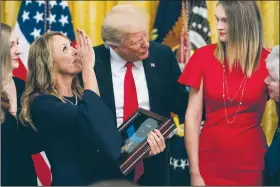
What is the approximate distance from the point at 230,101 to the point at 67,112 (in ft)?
2.41

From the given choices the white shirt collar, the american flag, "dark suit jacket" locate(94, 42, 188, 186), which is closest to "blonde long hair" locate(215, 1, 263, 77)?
"dark suit jacket" locate(94, 42, 188, 186)

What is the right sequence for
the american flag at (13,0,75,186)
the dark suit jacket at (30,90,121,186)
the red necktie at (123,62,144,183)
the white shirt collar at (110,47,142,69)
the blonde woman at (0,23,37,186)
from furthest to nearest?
the american flag at (13,0,75,186), the white shirt collar at (110,47,142,69), the red necktie at (123,62,144,183), the blonde woman at (0,23,37,186), the dark suit jacket at (30,90,121,186)

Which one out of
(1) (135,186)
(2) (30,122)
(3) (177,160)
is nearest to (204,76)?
(1) (135,186)

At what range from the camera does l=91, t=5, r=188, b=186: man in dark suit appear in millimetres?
3262

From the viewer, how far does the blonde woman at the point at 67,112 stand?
2.98 metres

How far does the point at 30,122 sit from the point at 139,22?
0.69 metres

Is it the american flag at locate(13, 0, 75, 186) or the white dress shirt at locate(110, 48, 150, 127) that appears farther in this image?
the american flag at locate(13, 0, 75, 186)

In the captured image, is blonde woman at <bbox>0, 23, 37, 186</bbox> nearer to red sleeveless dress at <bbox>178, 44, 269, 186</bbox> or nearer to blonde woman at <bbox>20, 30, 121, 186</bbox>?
blonde woman at <bbox>20, 30, 121, 186</bbox>

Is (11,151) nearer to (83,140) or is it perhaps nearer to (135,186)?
(83,140)

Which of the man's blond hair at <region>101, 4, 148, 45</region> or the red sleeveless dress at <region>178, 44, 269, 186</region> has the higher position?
the man's blond hair at <region>101, 4, 148, 45</region>

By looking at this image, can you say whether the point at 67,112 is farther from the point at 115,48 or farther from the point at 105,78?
the point at 115,48

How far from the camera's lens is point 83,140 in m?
3.06

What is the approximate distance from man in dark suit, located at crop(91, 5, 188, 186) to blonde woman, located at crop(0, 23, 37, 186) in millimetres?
420

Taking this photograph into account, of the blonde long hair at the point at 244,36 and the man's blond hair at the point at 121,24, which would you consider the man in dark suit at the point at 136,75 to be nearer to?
the man's blond hair at the point at 121,24
